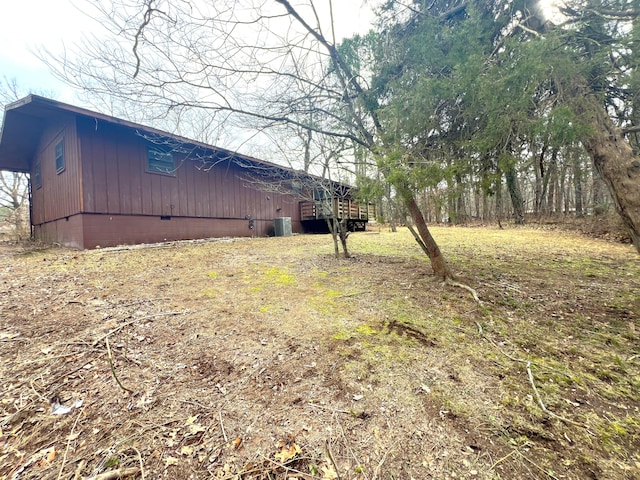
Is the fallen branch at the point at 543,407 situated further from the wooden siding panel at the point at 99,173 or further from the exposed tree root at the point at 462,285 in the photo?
the wooden siding panel at the point at 99,173

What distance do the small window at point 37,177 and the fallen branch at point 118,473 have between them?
12.5m

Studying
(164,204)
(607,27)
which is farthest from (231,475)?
(164,204)

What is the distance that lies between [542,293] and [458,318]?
159 cm

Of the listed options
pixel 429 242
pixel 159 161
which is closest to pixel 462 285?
pixel 429 242

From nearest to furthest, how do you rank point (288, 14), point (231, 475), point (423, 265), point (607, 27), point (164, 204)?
point (231, 475) < point (607, 27) < point (288, 14) < point (423, 265) < point (164, 204)

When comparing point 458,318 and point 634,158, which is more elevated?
point 634,158

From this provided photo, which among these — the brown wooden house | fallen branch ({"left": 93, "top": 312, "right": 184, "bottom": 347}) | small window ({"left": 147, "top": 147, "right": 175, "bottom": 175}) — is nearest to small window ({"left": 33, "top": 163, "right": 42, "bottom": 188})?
the brown wooden house

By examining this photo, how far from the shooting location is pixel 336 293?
3.79 meters

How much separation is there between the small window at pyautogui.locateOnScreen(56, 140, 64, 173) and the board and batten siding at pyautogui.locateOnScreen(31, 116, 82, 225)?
0.36ft

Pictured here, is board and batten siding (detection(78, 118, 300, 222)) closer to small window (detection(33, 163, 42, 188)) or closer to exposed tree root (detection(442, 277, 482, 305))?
small window (detection(33, 163, 42, 188))

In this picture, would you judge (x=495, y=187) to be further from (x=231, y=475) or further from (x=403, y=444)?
(x=231, y=475)

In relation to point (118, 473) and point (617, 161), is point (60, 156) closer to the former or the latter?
point (118, 473)

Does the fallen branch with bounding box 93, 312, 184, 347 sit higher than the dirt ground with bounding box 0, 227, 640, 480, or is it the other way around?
the fallen branch with bounding box 93, 312, 184, 347

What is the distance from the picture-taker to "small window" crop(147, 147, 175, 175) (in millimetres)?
7949
